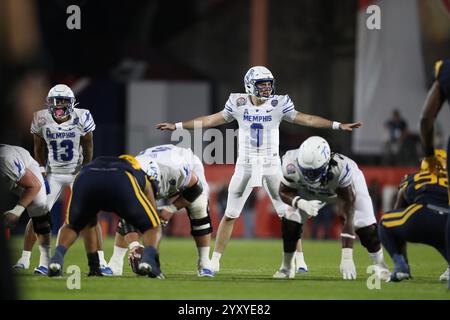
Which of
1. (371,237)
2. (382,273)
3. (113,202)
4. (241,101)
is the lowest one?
(382,273)

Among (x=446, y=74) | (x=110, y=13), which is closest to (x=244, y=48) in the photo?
(x=110, y=13)

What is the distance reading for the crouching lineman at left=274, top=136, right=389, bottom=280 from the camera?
1001 centimetres

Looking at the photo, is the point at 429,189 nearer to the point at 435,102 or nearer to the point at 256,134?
the point at 435,102

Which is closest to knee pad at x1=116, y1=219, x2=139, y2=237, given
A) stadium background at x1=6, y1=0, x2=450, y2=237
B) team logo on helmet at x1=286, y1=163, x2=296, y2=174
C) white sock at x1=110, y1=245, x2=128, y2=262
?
white sock at x1=110, y1=245, x2=128, y2=262

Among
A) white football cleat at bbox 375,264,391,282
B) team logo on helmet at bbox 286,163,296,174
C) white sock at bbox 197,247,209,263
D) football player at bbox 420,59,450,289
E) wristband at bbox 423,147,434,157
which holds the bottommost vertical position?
white football cleat at bbox 375,264,391,282

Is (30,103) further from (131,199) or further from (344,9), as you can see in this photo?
(344,9)

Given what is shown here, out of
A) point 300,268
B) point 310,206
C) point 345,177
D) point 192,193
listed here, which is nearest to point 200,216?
point 192,193

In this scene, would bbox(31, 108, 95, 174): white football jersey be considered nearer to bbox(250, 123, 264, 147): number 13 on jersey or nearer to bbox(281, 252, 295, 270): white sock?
bbox(250, 123, 264, 147): number 13 on jersey

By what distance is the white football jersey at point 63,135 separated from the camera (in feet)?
39.5

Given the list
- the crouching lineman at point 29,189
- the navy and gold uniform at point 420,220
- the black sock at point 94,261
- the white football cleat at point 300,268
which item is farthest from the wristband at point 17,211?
the navy and gold uniform at point 420,220

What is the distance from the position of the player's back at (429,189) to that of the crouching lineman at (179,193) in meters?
1.96

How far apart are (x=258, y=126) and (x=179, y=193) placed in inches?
64.4

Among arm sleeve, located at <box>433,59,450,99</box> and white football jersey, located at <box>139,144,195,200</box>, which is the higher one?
arm sleeve, located at <box>433,59,450,99</box>

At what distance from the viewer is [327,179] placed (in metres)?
10.2
